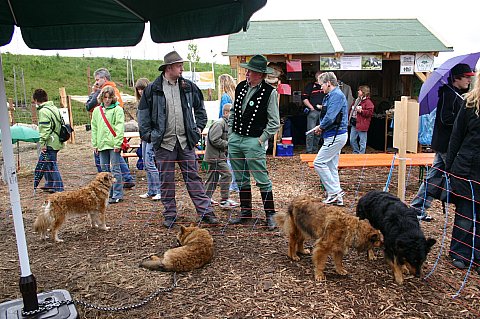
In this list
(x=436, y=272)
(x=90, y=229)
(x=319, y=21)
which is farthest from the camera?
(x=319, y=21)

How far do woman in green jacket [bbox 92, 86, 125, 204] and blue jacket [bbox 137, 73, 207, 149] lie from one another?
1369 millimetres

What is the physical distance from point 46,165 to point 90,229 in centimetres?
246

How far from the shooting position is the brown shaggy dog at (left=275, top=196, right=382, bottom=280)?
364cm

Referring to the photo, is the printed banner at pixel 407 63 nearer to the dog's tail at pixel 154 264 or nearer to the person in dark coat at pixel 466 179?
the person in dark coat at pixel 466 179

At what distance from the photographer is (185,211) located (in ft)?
20.2

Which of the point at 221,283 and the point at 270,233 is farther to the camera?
the point at 270,233

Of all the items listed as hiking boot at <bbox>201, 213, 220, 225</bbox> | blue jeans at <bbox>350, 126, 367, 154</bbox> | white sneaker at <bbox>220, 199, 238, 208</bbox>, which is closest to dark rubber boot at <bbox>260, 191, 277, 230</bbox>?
hiking boot at <bbox>201, 213, 220, 225</bbox>

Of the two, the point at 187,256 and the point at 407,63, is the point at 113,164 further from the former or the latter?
the point at 407,63

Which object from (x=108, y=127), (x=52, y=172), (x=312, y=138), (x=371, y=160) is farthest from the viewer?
(x=312, y=138)

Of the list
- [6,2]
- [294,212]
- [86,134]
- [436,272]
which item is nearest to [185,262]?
[294,212]

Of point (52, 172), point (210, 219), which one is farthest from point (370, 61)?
point (52, 172)

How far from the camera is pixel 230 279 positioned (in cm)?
388

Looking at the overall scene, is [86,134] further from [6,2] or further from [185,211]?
[6,2]

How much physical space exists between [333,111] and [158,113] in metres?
2.63
